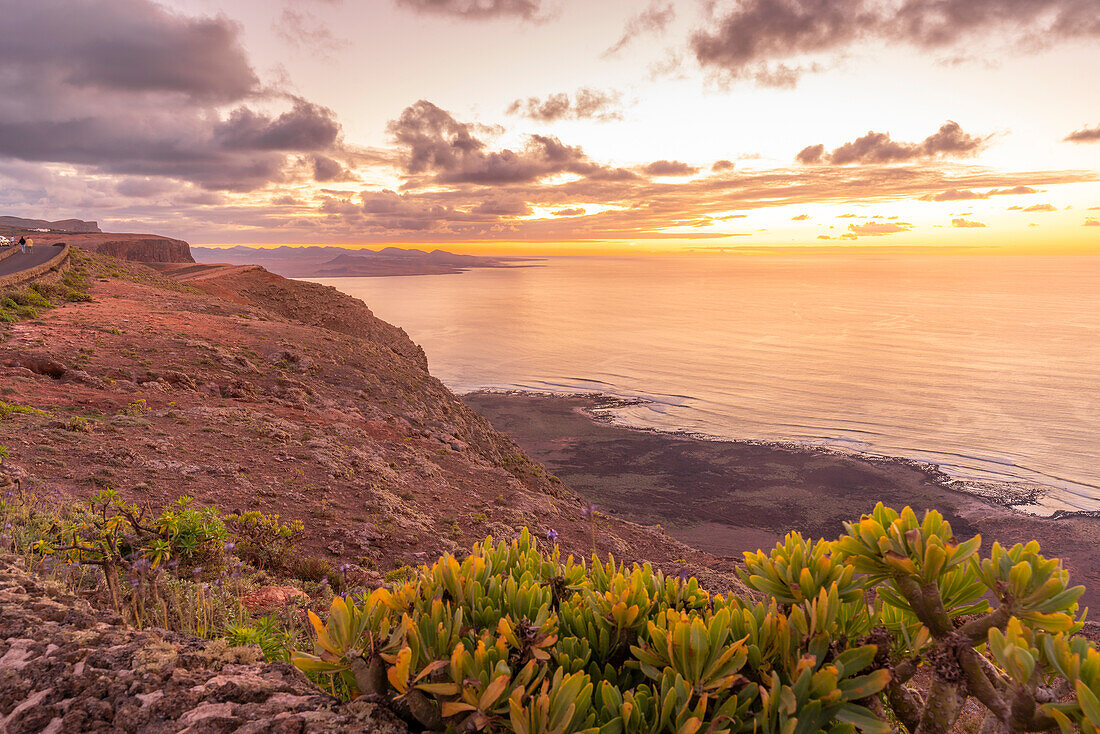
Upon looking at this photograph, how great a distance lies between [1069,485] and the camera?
34.5m

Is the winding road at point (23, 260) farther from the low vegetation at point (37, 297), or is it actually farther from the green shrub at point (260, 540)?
the green shrub at point (260, 540)

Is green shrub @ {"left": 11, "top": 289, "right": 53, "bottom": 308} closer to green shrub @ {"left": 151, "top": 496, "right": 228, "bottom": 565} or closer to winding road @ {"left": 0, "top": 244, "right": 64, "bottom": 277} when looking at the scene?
winding road @ {"left": 0, "top": 244, "right": 64, "bottom": 277}

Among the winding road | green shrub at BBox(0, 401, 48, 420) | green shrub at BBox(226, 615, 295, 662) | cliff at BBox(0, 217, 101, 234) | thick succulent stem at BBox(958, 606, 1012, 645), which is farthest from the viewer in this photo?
cliff at BBox(0, 217, 101, 234)

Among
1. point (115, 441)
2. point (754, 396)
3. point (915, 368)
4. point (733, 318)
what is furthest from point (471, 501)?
point (733, 318)

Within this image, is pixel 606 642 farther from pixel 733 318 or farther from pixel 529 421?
pixel 733 318

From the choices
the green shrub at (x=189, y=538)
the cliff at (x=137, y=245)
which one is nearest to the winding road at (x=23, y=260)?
the green shrub at (x=189, y=538)

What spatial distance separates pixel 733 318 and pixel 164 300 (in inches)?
4404

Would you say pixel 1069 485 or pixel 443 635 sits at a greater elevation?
pixel 443 635

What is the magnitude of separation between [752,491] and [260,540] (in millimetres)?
31837

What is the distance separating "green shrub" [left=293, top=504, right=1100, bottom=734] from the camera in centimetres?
196

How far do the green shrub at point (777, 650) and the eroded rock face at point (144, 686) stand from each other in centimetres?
29

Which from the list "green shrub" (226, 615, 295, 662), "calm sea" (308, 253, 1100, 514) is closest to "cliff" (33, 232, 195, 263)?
"calm sea" (308, 253, 1100, 514)

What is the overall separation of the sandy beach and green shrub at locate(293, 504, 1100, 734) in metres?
24.0

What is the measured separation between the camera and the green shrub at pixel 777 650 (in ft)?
6.41
